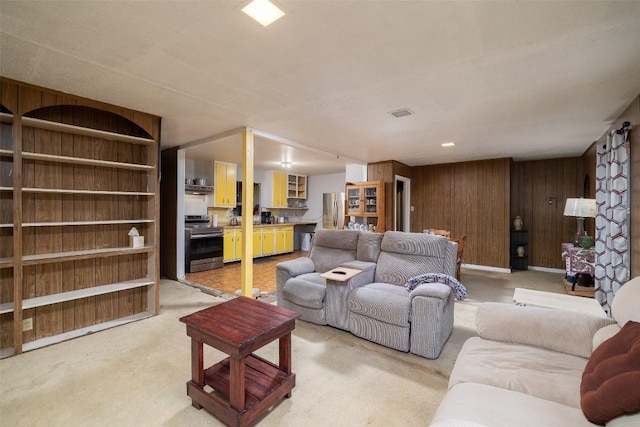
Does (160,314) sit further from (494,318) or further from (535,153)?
(535,153)

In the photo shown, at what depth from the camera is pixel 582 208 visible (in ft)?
13.8

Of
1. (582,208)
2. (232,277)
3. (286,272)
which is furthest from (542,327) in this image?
(232,277)

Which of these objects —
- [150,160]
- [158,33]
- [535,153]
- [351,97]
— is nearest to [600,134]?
[535,153]

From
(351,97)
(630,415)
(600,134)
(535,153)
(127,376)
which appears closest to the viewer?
(630,415)

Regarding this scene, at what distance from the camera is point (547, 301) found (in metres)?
2.44

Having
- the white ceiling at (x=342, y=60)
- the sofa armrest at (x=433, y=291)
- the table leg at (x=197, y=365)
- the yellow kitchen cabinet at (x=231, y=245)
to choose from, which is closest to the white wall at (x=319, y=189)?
the yellow kitchen cabinet at (x=231, y=245)

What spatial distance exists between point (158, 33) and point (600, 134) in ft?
17.5

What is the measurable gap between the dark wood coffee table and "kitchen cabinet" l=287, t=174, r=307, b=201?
251 inches

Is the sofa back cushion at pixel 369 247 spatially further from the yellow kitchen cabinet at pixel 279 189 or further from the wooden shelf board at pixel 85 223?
the yellow kitchen cabinet at pixel 279 189

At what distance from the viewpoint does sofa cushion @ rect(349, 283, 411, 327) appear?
8.10 feet

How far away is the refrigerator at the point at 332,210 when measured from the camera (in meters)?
7.93

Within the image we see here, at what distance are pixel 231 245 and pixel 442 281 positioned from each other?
4.73 m

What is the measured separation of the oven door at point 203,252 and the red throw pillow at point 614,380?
5.54 meters

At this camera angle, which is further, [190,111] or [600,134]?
[600,134]
